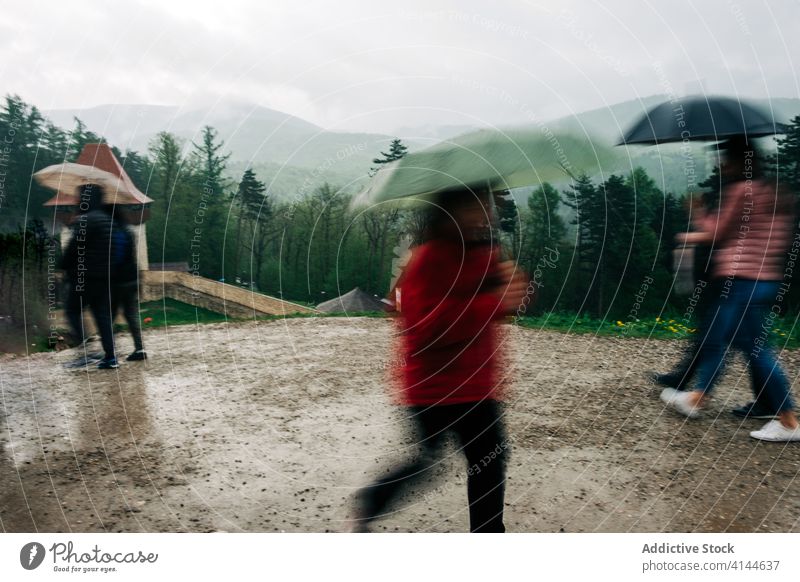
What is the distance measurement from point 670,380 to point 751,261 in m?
0.97

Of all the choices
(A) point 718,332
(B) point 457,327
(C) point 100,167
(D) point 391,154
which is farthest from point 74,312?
(A) point 718,332

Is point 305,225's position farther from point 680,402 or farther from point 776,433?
point 776,433

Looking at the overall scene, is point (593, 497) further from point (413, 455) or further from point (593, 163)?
point (593, 163)

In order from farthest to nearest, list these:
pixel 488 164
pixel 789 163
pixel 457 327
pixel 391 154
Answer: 1. pixel 789 163
2. pixel 391 154
3. pixel 488 164
4. pixel 457 327

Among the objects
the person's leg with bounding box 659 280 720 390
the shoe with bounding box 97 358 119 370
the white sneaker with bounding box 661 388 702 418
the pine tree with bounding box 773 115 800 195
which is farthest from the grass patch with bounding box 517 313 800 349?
the shoe with bounding box 97 358 119 370

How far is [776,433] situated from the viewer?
9.04 feet

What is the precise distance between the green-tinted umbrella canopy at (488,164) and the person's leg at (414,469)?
792 millimetres

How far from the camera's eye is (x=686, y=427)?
297cm

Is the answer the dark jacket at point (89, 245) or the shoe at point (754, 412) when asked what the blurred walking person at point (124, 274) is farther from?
the shoe at point (754, 412)

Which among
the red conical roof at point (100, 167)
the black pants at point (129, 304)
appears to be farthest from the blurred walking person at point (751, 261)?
the black pants at point (129, 304)

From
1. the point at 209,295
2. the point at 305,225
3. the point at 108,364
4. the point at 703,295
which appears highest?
the point at 305,225

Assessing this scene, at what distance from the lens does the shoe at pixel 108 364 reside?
2979 mm

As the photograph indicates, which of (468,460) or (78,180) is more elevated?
(78,180)

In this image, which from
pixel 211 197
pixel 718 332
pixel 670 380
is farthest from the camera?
pixel 670 380
